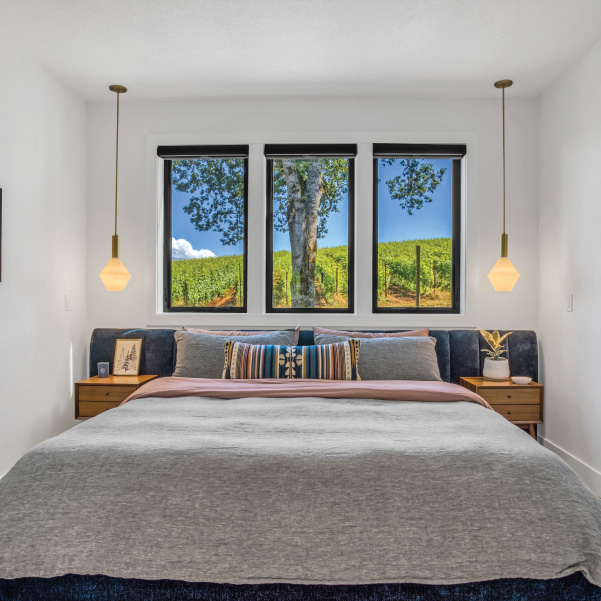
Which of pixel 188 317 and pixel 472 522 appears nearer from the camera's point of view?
pixel 472 522

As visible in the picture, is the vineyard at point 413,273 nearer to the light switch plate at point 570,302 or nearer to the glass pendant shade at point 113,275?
the light switch plate at point 570,302

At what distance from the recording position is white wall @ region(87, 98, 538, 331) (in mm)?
3787

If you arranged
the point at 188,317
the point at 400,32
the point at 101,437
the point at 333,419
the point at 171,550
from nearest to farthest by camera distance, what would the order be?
the point at 171,550
the point at 101,437
the point at 333,419
the point at 400,32
the point at 188,317

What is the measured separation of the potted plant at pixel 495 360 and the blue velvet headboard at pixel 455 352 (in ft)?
0.30

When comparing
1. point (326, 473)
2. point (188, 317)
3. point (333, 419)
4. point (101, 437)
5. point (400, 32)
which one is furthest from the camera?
point (188, 317)

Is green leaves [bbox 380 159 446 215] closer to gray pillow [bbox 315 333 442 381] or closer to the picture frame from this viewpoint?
gray pillow [bbox 315 333 442 381]

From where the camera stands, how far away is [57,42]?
298 centimetres

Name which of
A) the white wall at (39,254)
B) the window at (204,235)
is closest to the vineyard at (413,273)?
the window at (204,235)

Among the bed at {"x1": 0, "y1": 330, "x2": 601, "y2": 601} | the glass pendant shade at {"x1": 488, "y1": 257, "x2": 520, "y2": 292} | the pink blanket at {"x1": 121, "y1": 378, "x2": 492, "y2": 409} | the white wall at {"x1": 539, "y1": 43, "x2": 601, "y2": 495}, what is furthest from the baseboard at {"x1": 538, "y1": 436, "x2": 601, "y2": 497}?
the bed at {"x1": 0, "y1": 330, "x2": 601, "y2": 601}

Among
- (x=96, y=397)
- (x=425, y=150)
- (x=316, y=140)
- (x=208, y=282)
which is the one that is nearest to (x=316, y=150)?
(x=316, y=140)

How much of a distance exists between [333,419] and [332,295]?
1.84 meters

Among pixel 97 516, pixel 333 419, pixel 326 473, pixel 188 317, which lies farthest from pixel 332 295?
pixel 97 516

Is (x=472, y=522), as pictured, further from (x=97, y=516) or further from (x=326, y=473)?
(x=97, y=516)

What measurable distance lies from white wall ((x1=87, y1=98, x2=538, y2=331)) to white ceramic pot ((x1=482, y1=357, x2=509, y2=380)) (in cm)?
40
